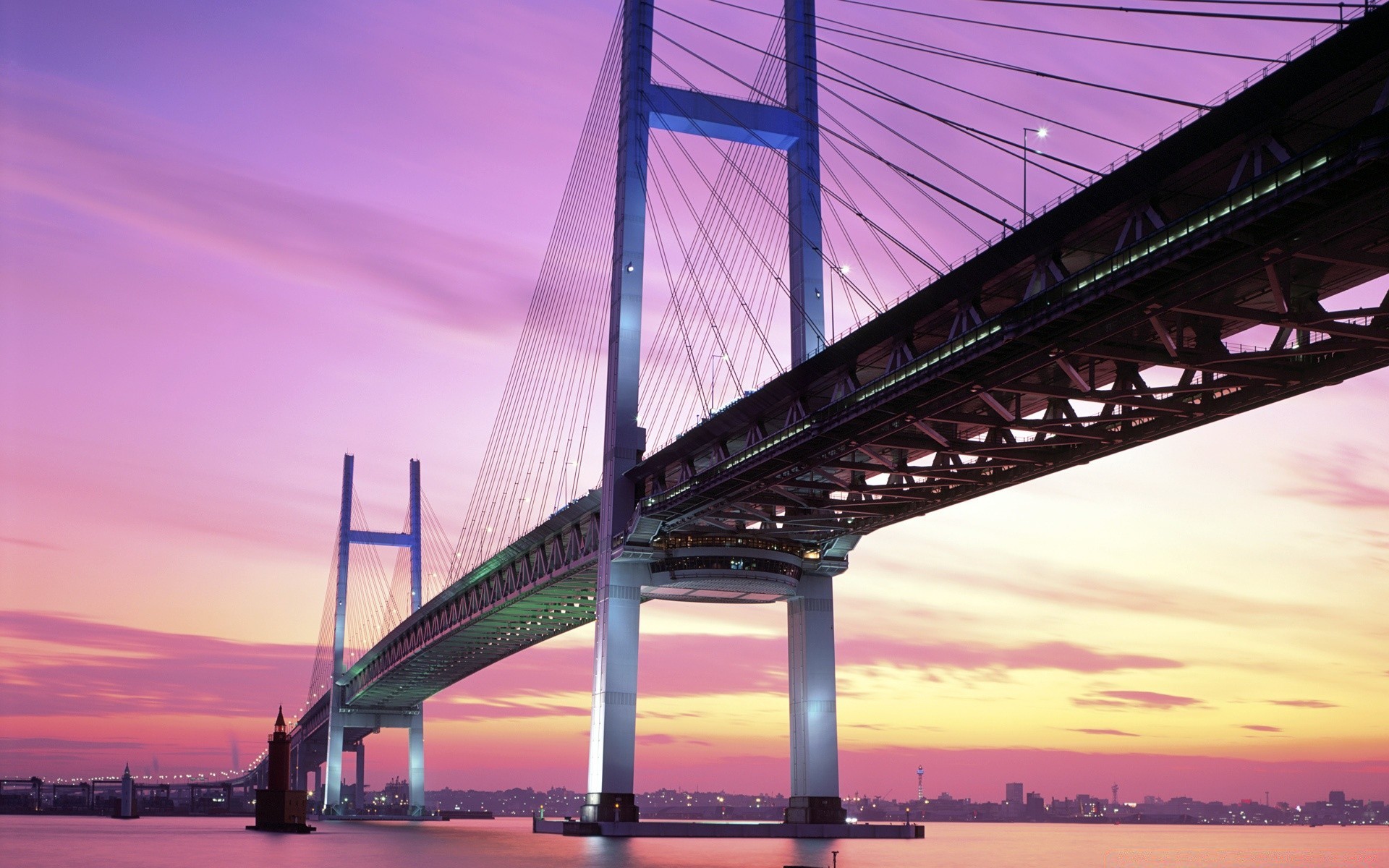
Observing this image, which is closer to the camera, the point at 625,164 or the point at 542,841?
the point at 625,164

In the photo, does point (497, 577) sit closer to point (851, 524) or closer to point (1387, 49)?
point (851, 524)

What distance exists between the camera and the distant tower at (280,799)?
3807 inches

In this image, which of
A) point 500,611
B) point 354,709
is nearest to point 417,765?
point 354,709

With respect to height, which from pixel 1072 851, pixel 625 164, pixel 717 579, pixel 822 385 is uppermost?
pixel 625 164

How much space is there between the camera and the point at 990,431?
45969mm

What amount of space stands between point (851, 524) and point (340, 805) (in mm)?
96114

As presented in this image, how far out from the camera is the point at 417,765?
137000 mm

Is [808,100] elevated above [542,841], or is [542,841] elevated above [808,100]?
[808,100]

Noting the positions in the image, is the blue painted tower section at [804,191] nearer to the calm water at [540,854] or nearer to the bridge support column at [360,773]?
the calm water at [540,854]

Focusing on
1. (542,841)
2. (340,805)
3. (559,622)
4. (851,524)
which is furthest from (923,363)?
(340,805)

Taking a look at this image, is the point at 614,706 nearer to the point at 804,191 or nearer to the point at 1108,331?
the point at 804,191

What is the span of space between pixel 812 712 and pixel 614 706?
8886mm

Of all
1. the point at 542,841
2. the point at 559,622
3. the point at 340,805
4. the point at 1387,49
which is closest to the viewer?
the point at 1387,49

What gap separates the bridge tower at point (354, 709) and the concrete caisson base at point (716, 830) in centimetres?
7231
